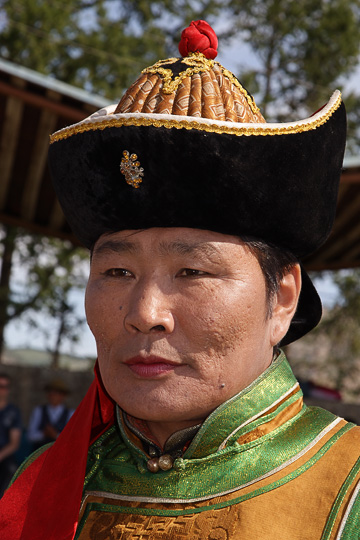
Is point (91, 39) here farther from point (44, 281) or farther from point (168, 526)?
point (168, 526)

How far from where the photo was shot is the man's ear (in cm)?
232

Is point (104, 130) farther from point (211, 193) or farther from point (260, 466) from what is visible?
point (260, 466)

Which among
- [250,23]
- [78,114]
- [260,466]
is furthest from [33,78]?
[250,23]

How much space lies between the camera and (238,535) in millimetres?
2020

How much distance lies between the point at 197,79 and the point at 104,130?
39 cm

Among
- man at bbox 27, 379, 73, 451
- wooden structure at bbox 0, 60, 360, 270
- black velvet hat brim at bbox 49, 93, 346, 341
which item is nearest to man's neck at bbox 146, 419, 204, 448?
black velvet hat brim at bbox 49, 93, 346, 341

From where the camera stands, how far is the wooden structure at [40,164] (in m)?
5.21

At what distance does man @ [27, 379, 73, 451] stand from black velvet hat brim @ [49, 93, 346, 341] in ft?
21.6

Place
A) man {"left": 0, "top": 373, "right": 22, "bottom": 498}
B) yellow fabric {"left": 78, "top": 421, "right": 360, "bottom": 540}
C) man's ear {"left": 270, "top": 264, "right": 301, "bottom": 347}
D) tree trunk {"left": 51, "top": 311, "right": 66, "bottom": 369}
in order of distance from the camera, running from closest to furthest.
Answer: yellow fabric {"left": 78, "top": 421, "right": 360, "bottom": 540}
man's ear {"left": 270, "top": 264, "right": 301, "bottom": 347}
man {"left": 0, "top": 373, "right": 22, "bottom": 498}
tree trunk {"left": 51, "top": 311, "right": 66, "bottom": 369}

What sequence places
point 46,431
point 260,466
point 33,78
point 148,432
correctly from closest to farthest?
point 260,466 → point 148,432 → point 33,78 → point 46,431

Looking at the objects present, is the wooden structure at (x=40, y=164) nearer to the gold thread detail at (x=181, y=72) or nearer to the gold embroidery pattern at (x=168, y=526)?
the gold thread detail at (x=181, y=72)

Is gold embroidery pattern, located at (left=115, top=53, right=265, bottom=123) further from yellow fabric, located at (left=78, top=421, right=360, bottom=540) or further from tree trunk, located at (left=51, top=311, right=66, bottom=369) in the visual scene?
tree trunk, located at (left=51, top=311, right=66, bottom=369)

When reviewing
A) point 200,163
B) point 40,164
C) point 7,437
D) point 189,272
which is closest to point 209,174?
point 200,163

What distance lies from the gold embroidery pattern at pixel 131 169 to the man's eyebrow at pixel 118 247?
199 mm
